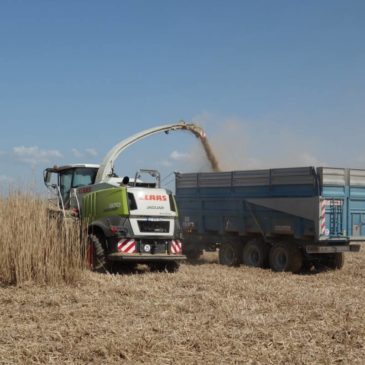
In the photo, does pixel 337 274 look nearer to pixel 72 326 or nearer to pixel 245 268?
pixel 245 268

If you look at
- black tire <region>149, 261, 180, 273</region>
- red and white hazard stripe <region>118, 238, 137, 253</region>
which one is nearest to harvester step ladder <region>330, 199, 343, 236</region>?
black tire <region>149, 261, 180, 273</region>

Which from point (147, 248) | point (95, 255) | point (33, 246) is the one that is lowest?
point (95, 255)

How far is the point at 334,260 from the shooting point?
14352 mm

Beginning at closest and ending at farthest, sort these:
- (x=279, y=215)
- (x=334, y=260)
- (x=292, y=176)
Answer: (x=292, y=176), (x=279, y=215), (x=334, y=260)

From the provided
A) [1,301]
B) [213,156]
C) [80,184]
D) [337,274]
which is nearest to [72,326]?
[1,301]

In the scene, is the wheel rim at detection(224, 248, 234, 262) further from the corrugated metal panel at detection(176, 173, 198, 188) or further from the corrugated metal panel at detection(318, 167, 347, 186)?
the corrugated metal panel at detection(318, 167, 347, 186)

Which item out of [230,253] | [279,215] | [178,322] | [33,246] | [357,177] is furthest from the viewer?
[230,253]

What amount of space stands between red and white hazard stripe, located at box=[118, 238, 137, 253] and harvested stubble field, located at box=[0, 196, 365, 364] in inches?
53.5

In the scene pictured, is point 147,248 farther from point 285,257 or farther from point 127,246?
point 285,257

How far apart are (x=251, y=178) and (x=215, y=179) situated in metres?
1.27

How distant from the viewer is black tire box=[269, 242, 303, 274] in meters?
13.8

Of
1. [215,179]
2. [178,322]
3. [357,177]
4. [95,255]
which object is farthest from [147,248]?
[178,322]

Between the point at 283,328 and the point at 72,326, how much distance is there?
2.36 m

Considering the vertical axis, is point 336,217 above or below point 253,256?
above
